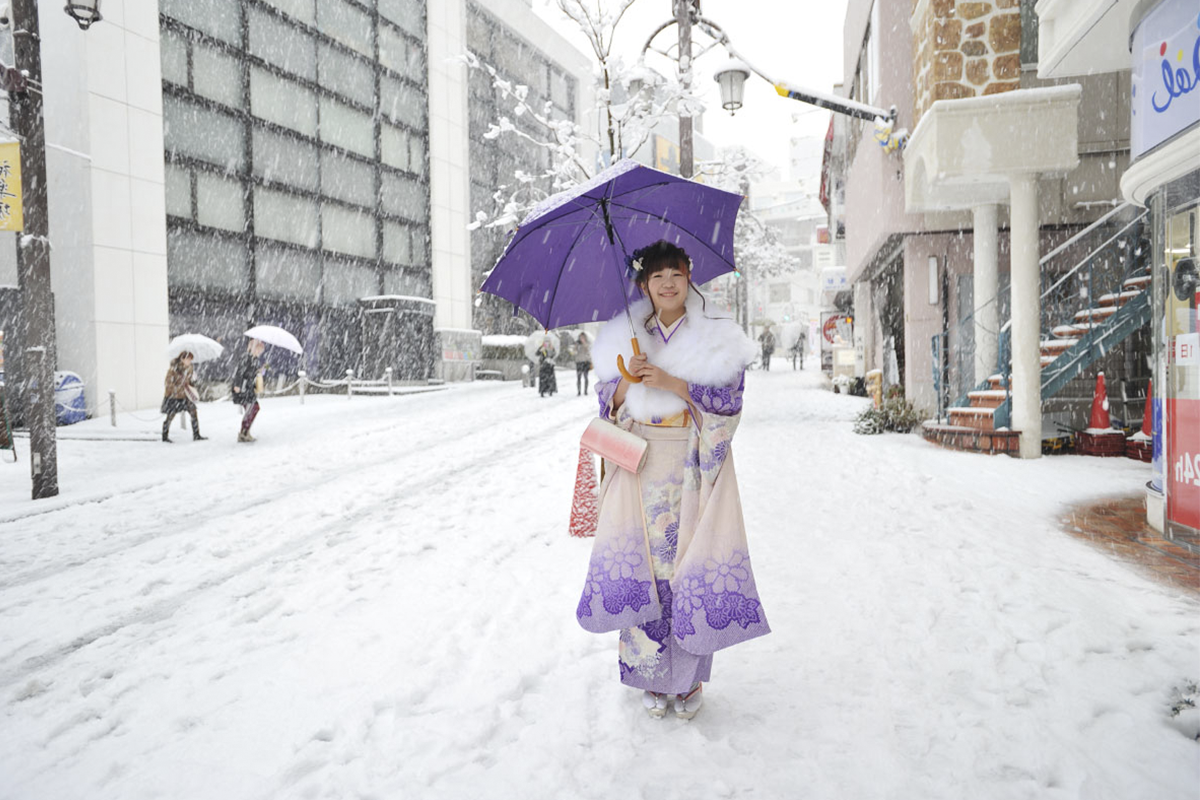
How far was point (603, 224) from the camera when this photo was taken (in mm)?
3180

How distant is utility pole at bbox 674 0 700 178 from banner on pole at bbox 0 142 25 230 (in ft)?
28.7

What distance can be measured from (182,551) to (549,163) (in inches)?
1415

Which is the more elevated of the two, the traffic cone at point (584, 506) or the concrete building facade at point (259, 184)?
the concrete building facade at point (259, 184)

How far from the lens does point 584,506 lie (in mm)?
6090

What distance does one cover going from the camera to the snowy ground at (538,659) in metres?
2.75

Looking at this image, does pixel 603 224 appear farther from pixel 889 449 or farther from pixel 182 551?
pixel 889 449

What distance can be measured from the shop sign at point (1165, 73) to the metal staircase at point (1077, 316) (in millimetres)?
4699

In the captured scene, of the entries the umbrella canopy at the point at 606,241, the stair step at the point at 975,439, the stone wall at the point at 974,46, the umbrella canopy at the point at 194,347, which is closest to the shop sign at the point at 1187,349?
the umbrella canopy at the point at 606,241

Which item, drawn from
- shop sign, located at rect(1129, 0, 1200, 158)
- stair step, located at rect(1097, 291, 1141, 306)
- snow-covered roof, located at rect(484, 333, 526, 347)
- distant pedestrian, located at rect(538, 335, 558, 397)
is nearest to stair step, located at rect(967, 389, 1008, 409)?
stair step, located at rect(1097, 291, 1141, 306)

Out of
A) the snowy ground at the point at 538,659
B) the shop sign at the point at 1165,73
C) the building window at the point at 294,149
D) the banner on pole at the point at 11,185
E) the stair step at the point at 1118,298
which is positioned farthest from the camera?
the building window at the point at 294,149

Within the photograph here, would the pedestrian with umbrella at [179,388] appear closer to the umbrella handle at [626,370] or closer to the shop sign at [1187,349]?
the umbrella handle at [626,370]

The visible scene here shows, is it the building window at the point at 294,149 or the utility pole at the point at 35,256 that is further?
the building window at the point at 294,149

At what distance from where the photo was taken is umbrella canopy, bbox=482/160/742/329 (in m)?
3.08

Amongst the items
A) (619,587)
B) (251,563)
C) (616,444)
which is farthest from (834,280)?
(619,587)
